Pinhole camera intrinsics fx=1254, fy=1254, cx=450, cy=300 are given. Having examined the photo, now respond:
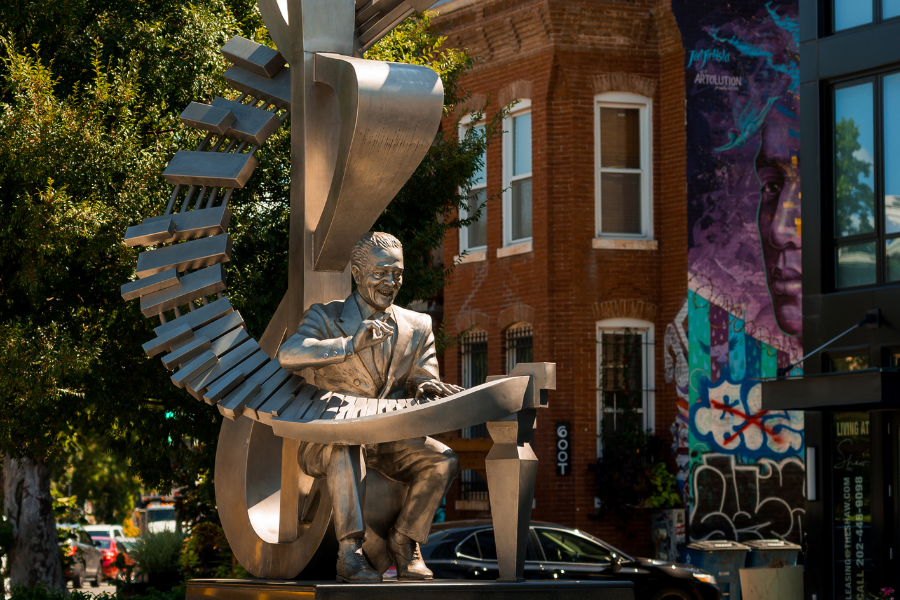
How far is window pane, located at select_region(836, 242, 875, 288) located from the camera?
1677cm

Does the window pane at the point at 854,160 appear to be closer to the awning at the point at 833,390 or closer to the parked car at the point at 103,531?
the awning at the point at 833,390

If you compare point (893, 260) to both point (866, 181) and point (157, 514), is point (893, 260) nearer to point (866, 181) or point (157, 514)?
point (866, 181)

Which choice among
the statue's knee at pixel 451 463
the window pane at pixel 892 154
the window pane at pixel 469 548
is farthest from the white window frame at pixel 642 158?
the statue's knee at pixel 451 463

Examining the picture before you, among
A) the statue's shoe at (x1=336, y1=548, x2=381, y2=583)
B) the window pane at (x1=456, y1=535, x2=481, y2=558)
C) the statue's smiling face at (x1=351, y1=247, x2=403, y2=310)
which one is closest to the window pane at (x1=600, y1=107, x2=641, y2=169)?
the window pane at (x1=456, y1=535, x2=481, y2=558)

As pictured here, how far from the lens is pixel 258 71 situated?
8.16m

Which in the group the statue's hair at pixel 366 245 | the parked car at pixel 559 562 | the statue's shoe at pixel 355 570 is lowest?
the parked car at pixel 559 562

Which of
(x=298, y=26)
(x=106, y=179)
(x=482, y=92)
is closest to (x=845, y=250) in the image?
(x=482, y=92)

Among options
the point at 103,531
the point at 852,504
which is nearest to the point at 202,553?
the point at 852,504

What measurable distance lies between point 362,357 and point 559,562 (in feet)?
25.3

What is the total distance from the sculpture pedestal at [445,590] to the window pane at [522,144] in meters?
14.8

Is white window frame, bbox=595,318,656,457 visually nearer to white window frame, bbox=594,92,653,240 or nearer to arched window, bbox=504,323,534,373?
arched window, bbox=504,323,534,373

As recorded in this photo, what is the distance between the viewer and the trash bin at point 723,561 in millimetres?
18078

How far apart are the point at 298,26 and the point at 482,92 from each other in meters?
14.3

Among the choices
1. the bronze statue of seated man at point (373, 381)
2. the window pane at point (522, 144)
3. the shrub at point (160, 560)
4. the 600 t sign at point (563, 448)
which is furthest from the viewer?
the window pane at point (522, 144)
